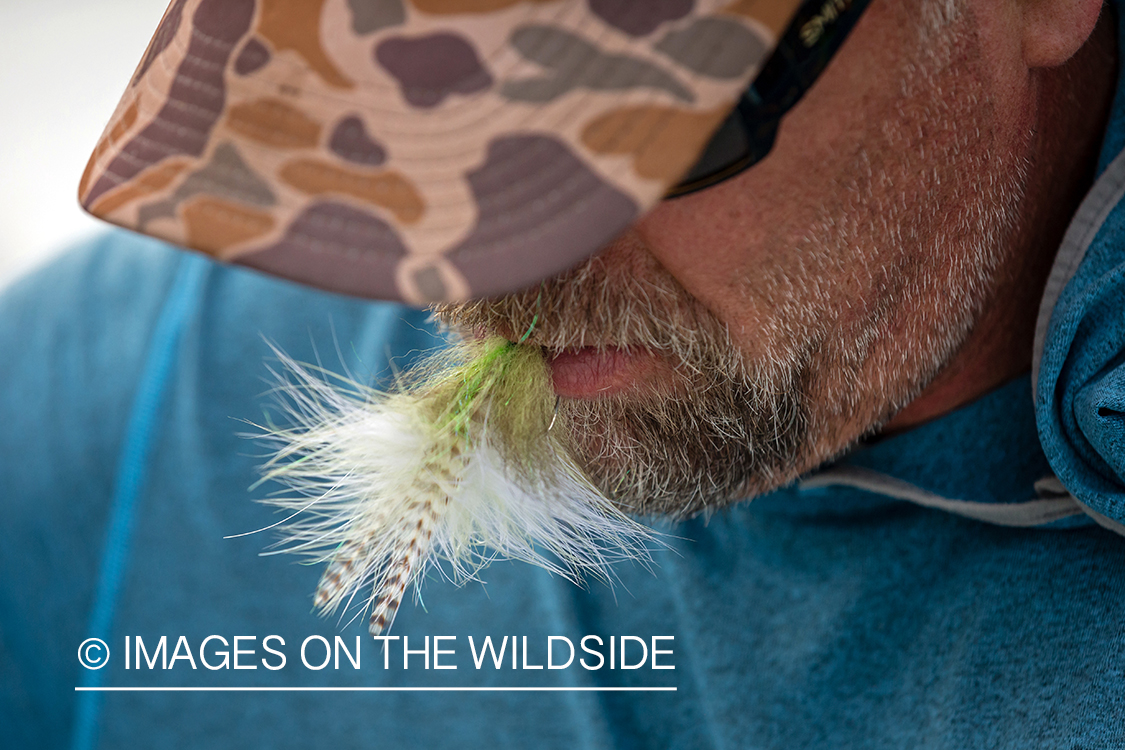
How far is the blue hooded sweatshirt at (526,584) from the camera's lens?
0.60 metres

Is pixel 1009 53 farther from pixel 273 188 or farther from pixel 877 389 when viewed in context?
pixel 273 188

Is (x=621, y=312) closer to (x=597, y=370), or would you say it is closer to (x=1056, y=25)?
(x=597, y=370)

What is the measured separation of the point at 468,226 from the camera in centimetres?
38

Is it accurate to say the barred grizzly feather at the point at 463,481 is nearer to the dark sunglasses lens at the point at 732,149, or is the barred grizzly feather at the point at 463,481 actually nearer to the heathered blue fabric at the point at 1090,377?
the dark sunglasses lens at the point at 732,149

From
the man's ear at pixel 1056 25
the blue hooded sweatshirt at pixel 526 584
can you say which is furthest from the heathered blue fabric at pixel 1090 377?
the man's ear at pixel 1056 25

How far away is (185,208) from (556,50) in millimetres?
196

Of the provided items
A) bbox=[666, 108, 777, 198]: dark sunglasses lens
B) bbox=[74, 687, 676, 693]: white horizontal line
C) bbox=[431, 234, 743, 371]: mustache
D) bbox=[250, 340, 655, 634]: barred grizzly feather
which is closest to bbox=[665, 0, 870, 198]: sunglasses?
bbox=[666, 108, 777, 198]: dark sunglasses lens

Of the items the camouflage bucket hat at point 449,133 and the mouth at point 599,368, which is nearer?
the camouflage bucket hat at point 449,133

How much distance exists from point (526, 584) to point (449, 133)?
0.60 m

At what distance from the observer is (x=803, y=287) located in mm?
534

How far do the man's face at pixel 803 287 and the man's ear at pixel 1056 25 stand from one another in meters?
0.04

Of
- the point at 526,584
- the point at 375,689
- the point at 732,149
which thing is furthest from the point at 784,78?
the point at 375,689

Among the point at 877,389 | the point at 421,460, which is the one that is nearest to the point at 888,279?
the point at 877,389

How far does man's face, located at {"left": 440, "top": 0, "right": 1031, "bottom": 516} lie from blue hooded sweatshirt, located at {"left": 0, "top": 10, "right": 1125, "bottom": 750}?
0.09 meters
